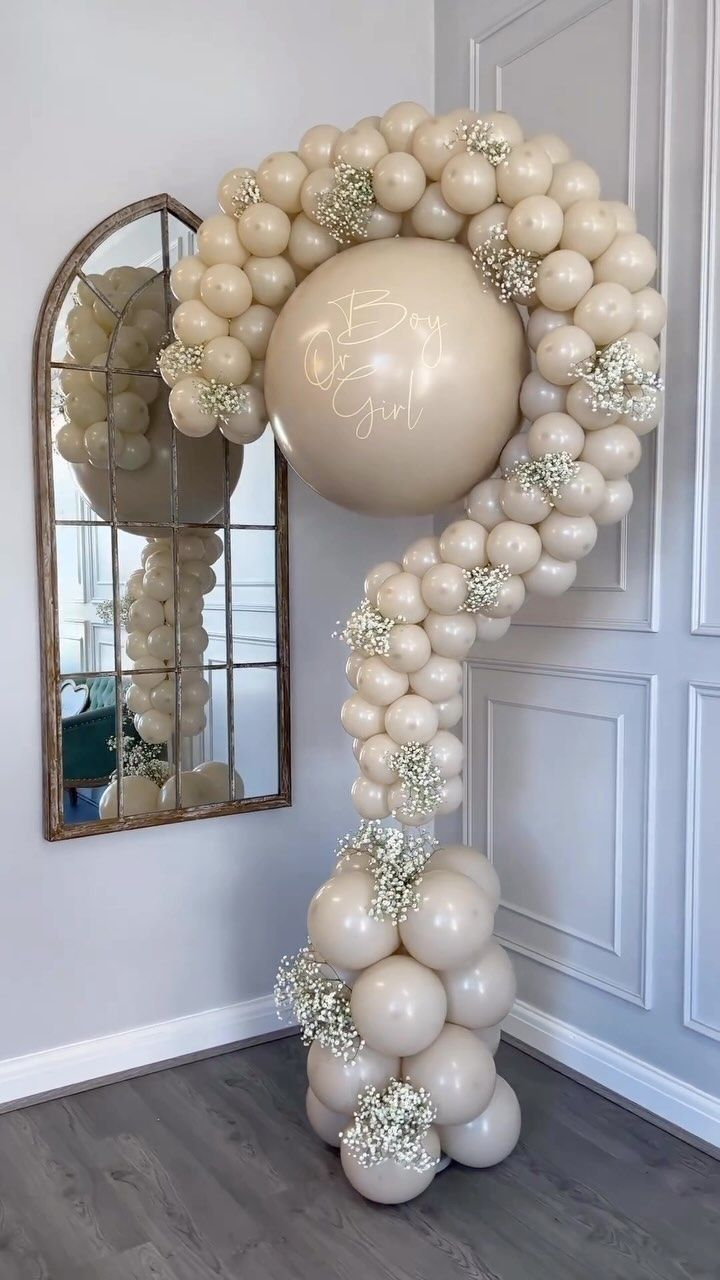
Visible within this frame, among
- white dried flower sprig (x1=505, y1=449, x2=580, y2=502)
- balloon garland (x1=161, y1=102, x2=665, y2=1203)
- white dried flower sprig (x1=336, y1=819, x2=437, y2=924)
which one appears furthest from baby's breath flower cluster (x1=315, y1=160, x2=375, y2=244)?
white dried flower sprig (x1=336, y1=819, x2=437, y2=924)

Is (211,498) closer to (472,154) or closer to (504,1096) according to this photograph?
(472,154)

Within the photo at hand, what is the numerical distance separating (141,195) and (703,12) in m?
1.37

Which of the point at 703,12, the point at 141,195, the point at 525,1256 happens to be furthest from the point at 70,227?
the point at 525,1256

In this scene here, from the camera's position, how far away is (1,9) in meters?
2.40

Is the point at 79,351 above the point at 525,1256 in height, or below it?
above

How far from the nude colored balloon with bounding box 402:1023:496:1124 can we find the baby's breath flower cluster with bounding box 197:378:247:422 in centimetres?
141

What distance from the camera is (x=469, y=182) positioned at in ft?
6.49

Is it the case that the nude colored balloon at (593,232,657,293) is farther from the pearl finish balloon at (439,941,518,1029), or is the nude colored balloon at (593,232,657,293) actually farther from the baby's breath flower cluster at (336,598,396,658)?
Answer: the pearl finish balloon at (439,941,518,1029)

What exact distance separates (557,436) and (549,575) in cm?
28

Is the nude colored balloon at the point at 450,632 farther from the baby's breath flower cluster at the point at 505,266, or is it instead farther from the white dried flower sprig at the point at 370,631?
the baby's breath flower cluster at the point at 505,266

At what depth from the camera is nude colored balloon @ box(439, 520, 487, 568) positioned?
6.77ft

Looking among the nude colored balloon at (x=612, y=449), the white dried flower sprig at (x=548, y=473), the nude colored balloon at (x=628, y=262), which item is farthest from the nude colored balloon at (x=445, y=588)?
the nude colored balloon at (x=628, y=262)

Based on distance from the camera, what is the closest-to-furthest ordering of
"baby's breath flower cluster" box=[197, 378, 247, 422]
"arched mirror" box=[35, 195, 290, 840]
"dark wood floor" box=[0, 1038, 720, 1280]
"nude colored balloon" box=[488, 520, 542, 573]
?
→ "dark wood floor" box=[0, 1038, 720, 1280]
"nude colored balloon" box=[488, 520, 542, 573]
"baby's breath flower cluster" box=[197, 378, 247, 422]
"arched mirror" box=[35, 195, 290, 840]

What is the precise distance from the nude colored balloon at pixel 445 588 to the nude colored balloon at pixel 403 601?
0.08ft
